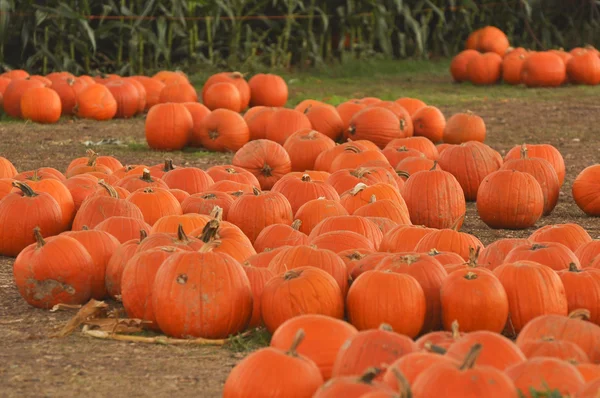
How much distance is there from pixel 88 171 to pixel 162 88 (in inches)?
227

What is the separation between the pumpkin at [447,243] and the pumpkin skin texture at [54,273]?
63.0 inches

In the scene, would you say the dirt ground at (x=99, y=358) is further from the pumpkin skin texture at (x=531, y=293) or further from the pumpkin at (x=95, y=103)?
the pumpkin at (x=95, y=103)

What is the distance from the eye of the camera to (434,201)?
6754mm

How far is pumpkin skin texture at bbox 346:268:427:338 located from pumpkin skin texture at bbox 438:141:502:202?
3.65m

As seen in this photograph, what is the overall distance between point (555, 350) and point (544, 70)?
1272 cm

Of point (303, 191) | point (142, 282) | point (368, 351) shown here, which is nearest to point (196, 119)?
point (303, 191)

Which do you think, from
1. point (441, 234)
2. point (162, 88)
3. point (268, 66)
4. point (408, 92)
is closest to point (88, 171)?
point (441, 234)

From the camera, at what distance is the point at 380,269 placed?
14.4 feet

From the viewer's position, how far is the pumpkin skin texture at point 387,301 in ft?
13.7

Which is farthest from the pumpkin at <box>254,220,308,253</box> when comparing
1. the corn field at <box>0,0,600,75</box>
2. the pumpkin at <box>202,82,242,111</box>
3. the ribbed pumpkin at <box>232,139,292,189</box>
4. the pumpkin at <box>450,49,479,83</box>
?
the pumpkin at <box>450,49,479,83</box>

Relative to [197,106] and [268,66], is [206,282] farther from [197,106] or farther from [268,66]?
[268,66]

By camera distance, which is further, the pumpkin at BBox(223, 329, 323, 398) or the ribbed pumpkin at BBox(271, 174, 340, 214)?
the ribbed pumpkin at BBox(271, 174, 340, 214)

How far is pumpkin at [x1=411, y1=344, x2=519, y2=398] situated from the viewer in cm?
272

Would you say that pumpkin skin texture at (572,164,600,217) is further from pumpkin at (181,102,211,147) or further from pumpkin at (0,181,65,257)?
pumpkin at (181,102,211,147)
